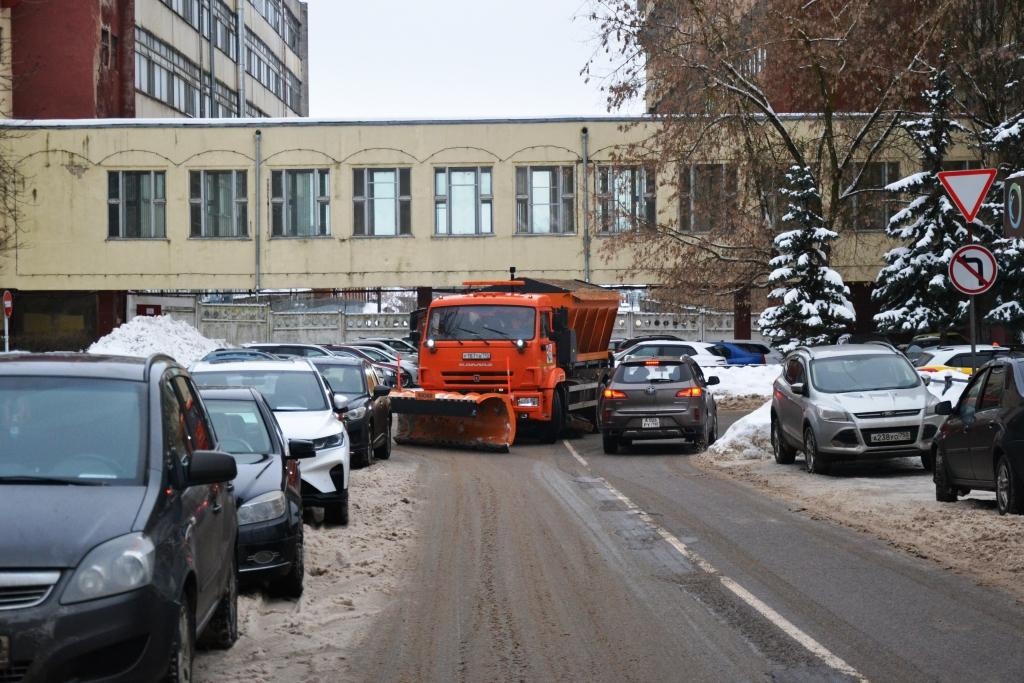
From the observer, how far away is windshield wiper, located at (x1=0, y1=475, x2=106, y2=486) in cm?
654

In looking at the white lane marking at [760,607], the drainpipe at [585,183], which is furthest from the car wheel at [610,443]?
the drainpipe at [585,183]

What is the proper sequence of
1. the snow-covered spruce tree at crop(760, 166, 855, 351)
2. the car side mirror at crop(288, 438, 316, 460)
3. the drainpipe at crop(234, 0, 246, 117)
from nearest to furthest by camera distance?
the car side mirror at crop(288, 438, 316, 460) → the snow-covered spruce tree at crop(760, 166, 855, 351) → the drainpipe at crop(234, 0, 246, 117)

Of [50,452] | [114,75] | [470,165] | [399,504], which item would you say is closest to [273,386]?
[399,504]

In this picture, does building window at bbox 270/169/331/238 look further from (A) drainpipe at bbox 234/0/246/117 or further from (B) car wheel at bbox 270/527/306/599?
(B) car wheel at bbox 270/527/306/599

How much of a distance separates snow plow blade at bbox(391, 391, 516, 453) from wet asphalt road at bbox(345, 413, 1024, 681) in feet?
28.8

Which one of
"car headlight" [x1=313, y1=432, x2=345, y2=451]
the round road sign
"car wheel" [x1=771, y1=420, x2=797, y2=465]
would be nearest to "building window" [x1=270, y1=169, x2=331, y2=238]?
"car wheel" [x1=771, y1=420, x2=797, y2=465]

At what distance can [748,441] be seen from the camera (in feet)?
79.3

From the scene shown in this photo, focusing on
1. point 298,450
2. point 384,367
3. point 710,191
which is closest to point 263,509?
point 298,450

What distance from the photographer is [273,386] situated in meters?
16.6

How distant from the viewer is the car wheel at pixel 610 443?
25.0m

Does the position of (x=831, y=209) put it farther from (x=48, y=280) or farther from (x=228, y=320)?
(x=48, y=280)

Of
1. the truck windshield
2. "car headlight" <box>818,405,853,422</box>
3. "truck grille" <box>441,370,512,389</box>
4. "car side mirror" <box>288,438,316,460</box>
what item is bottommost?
"car headlight" <box>818,405,853,422</box>

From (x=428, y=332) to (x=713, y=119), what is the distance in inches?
608

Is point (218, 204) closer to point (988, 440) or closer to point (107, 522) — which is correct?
point (988, 440)
